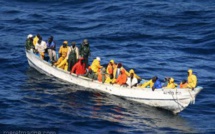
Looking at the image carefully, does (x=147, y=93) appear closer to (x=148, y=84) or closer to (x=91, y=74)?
(x=148, y=84)

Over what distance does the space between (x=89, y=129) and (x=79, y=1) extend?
34.7m

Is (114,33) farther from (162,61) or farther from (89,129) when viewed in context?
(89,129)

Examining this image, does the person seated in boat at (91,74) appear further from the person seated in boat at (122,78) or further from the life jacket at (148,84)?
the life jacket at (148,84)

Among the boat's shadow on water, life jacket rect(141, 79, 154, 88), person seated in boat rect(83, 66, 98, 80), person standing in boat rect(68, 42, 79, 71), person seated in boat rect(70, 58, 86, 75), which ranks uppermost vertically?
person standing in boat rect(68, 42, 79, 71)

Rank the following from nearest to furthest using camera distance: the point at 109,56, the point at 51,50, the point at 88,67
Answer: the point at 88,67 < the point at 51,50 < the point at 109,56

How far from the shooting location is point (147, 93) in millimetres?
36312

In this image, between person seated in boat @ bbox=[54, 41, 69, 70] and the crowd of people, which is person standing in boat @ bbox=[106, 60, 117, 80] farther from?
person seated in boat @ bbox=[54, 41, 69, 70]

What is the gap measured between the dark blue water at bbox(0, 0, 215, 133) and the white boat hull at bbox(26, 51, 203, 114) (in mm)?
442

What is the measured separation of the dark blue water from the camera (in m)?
34.3

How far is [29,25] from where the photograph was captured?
5709 centimetres

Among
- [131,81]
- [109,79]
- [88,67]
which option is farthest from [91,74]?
[131,81]

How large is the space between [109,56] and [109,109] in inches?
483

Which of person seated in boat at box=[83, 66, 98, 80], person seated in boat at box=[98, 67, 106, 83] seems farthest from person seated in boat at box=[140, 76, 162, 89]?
person seated in boat at box=[83, 66, 98, 80]

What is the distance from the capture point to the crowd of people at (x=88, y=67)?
36.8 m
